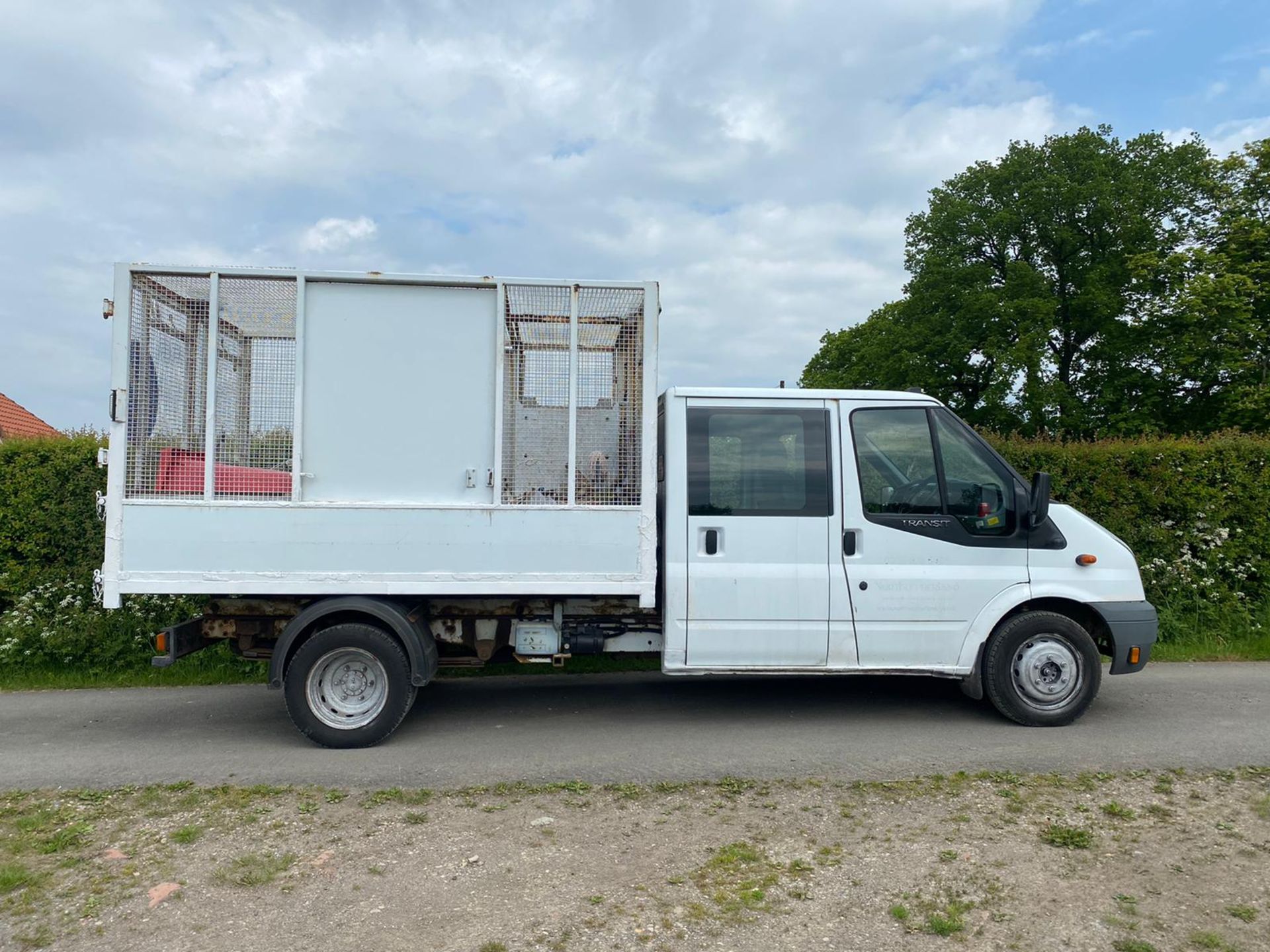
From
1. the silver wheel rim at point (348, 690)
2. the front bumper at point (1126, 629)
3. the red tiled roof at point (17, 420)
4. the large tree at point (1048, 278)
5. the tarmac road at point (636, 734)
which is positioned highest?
the large tree at point (1048, 278)

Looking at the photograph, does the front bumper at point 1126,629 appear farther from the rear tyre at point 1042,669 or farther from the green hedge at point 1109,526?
the green hedge at point 1109,526

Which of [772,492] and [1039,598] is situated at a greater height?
[772,492]

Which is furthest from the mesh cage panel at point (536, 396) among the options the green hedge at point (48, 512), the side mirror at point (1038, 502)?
the green hedge at point (48, 512)

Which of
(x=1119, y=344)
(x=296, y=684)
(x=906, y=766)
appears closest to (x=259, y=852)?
(x=296, y=684)

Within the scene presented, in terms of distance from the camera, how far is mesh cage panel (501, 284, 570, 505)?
5625 millimetres

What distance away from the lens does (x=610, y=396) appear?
5762 millimetres

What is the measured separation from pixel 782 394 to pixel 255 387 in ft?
11.2

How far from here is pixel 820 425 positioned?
593 cm

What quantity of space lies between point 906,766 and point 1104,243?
2738 centimetres

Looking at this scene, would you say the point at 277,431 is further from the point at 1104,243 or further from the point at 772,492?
the point at 1104,243

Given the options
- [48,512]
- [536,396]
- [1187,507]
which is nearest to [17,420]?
[48,512]

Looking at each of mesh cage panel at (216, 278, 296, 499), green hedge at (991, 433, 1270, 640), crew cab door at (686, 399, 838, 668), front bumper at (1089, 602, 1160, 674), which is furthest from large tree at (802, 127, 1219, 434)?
mesh cage panel at (216, 278, 296, 499)

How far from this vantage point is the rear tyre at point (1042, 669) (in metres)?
5.85

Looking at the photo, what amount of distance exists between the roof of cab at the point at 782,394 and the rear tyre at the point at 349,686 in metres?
2.52
